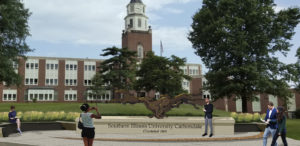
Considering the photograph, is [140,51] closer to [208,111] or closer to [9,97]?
[9,97]

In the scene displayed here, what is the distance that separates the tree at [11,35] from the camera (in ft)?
90.2

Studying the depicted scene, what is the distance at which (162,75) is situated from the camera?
43938 mm

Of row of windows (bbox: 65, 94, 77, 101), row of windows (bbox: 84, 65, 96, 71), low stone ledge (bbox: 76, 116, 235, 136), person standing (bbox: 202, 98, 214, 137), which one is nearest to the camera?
person standing (bbox: 202, 98, 214, 137)

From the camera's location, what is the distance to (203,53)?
3009 centimetres

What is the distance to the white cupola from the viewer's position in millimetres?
72812

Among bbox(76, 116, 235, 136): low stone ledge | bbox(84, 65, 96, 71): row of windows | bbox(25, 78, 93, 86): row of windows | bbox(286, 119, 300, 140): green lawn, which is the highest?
bbox(84, 65, 96, 71): row of windows

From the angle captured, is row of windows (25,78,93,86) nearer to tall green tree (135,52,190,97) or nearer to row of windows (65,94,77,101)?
row of windows (65,94,77,101)

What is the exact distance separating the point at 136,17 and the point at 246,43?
5093 cm

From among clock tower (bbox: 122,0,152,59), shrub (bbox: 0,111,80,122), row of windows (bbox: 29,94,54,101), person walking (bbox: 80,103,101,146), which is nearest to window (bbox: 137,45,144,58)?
clock tower (bbox: 122,0,152,59)

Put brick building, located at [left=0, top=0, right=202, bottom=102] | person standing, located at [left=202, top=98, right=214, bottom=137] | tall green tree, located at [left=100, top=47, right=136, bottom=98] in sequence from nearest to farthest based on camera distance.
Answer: person standing, located at [left=202, top=98, right=214, bottom=137]
tall green tree, located at [left=100, top=47, right=136, bottom=98]
brick building, located at [left=0, top=0, right=202, bottom=102]

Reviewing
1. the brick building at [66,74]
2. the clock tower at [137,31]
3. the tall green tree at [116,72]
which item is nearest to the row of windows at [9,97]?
the brick building at [66,74]

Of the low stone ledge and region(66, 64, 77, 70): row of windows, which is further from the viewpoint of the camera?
region(66, 64, 77, 70): row of windows

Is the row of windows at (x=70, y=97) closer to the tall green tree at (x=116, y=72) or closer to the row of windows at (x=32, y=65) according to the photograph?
the row of windows at (x=32, y=65)

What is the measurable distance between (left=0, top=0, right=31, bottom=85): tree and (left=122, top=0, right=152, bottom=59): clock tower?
131 feet
